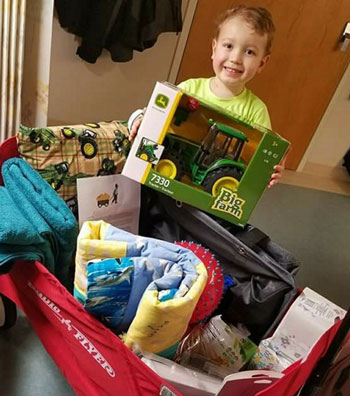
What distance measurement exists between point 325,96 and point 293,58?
336mm

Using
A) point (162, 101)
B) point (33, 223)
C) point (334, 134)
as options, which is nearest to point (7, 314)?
point (33, 223)

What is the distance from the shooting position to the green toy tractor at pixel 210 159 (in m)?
1.08

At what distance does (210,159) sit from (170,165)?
0.11 m

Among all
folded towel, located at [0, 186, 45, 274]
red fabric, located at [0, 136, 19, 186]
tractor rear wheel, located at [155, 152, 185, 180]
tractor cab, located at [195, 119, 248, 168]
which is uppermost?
tractor cab, located at [195, 119, 248, 168]

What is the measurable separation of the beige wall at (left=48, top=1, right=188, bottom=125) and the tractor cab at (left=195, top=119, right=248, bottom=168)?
3.91ft

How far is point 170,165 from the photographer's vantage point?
111 centimetres

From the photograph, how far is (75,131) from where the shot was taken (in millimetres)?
1165

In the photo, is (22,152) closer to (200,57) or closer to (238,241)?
(238,241)

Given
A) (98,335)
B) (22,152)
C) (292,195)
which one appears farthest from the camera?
(292,195)

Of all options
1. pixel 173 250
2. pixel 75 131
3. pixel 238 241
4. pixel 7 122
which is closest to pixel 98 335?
pixel 173 250

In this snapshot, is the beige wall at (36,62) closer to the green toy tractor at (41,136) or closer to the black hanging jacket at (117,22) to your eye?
the black hanging jacket at (117,22)

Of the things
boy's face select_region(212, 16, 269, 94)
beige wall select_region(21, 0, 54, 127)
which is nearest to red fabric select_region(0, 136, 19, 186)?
boy's face select_region(212, 16, 269, 94)

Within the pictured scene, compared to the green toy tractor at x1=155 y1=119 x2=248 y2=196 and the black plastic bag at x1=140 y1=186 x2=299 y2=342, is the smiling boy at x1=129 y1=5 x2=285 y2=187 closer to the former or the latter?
the green toy tractor at x1=155 y1=119 x2=248 y2=196

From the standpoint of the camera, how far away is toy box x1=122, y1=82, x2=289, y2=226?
3.40 feet
